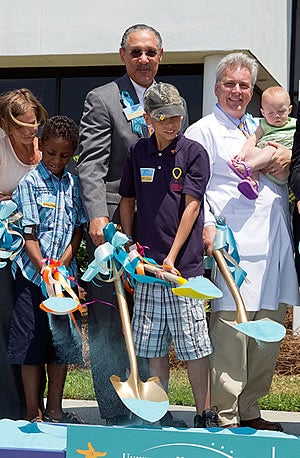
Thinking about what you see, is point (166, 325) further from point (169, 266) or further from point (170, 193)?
point (170, 193)

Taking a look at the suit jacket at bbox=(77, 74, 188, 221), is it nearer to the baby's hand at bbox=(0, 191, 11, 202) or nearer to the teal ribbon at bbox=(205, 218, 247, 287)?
the baby's hand at bbox=(0, 191, 11, 202)

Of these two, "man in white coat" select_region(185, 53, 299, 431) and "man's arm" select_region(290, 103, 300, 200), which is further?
"man in white coat" select_region(185, 53, 299, 431)

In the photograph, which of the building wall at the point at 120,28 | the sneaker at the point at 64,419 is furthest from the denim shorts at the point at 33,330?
the building wall at the point at 120,28

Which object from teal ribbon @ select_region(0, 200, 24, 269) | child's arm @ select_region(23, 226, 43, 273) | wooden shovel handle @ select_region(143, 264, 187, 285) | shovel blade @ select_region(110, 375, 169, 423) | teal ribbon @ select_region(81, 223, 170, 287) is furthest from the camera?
child's arm @ select_region(23, 226, 43, 273)

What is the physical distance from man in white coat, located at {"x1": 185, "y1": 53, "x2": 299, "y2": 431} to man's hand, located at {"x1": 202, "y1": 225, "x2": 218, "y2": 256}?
0.24ft

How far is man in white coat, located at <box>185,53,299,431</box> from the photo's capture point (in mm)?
4074

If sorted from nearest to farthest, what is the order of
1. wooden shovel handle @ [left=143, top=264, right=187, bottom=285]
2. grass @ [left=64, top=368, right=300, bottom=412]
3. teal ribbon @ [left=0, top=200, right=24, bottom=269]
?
wooden shovel handle @ [left=143, top=264, right=187, bottom=285]
teal ribbon @ [left=0, top=200, right=24, bottom=269]
grass @ [left=64, top=368, right=300, bottom=412]

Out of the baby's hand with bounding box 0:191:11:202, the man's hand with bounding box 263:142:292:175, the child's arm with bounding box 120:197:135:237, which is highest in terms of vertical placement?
the man's hand with bounding box 263:142:292:175

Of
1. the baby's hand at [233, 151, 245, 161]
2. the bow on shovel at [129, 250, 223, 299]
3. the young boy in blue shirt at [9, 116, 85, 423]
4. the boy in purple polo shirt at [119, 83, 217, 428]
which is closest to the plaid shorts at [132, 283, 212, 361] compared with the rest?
the boy in purple polo shirt at [119, 83, 217, 428]

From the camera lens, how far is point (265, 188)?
4148 mm

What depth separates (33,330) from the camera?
13.7 feet

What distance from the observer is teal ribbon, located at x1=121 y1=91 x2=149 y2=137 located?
4191 mm

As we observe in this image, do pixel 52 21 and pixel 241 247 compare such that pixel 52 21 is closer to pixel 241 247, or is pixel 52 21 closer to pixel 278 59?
A: pixel 278 59

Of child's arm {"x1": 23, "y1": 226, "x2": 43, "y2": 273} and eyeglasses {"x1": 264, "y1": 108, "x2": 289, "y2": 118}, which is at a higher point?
eyeglasses {"x1": 264, "y1": 108, "x2": 289, "y2": 118}
